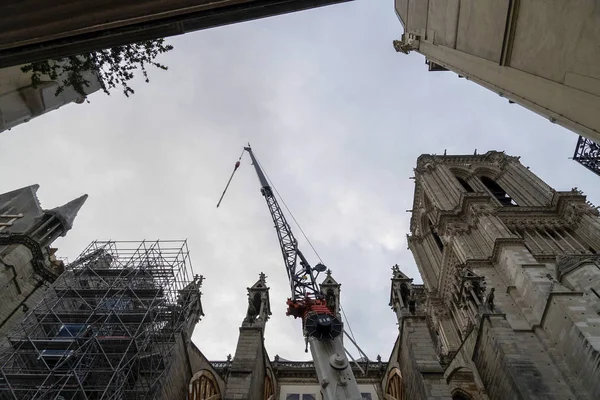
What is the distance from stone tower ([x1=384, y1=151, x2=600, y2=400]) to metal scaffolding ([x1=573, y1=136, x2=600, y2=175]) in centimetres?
600

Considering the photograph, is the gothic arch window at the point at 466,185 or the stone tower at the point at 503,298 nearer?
the stone tower at the point at 503,298

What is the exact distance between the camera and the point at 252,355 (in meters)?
15.0

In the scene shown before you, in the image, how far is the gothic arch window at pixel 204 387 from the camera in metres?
17.0

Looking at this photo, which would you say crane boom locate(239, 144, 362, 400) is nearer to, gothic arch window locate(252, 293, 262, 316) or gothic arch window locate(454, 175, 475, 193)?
gothic arch window locate(252, 293, 262, 316)

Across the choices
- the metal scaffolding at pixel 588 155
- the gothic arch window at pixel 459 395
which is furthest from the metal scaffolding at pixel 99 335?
the metal scaffolding at pixel 588 155

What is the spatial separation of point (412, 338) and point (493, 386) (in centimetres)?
349

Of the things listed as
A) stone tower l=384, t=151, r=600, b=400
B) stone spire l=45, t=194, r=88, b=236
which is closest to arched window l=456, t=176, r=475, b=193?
stone tower l=384, t=151, r=600, b=400

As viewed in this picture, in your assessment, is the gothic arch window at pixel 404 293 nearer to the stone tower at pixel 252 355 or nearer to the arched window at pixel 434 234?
the stone tower at pixel 252 355

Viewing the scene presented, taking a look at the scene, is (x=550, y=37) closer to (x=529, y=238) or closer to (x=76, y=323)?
(x=76, y=323)

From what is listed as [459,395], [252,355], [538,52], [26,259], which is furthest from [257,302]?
[538,52]

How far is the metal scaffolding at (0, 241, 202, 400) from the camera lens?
13688mm

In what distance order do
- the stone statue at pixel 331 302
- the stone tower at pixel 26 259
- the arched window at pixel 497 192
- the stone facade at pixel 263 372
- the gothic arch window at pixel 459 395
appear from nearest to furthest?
the stone facade at pixel 263 372 → the gothic arch window at pixel 459 395 → the stone statue at pixel 331 302 → the stone tower at pixel 26 259 → the arched window at pixel 497 192

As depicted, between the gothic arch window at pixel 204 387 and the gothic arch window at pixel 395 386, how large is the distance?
800 centimetres

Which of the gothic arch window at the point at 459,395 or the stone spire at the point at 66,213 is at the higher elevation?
the stone spire at the point at 66,213
